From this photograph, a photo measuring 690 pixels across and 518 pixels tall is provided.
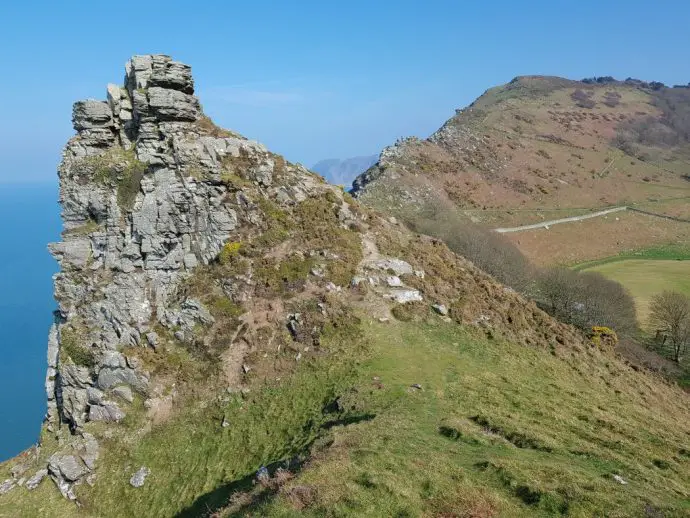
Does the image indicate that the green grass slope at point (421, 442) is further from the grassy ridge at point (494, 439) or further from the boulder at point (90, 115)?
the boulder at point (90, 115)

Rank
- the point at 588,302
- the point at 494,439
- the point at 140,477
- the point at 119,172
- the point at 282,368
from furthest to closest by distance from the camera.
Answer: the point at 588,302
the point at 119,172
the point at 282,368
the point at 140,477
the point at 494,439

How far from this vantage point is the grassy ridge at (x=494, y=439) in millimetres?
15633

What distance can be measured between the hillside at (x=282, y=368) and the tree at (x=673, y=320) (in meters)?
22.8

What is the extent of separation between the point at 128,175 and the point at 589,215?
112 meters

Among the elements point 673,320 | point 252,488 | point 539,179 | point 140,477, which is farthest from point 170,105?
point 539,179

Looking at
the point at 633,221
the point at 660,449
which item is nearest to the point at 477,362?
the point at 660,449

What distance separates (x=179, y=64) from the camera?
3997cm

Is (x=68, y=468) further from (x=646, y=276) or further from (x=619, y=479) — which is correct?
(x=646, y=276)

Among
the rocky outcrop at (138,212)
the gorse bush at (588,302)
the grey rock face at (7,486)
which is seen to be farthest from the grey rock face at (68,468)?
the gorse bush at (588,302)

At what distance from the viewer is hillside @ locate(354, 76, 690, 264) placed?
108 m

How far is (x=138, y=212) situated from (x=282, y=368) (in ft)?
56.5

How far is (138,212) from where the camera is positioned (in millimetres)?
36938

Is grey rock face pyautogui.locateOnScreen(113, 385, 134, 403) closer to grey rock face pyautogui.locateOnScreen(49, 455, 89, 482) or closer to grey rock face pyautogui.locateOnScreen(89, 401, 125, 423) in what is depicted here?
grey rock face pyautogui.locateOnScreen(89, 401, 125, 423)

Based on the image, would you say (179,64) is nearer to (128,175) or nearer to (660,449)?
(128,175)
